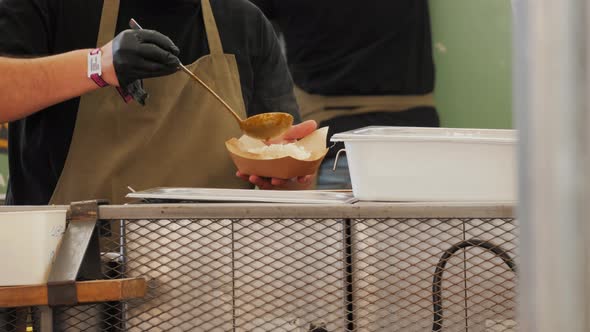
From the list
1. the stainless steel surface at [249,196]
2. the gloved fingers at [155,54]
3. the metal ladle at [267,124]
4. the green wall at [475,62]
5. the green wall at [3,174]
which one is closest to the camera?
the stainless steel surface at [249,196]

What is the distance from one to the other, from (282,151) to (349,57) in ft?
4.35

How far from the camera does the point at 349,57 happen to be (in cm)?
277

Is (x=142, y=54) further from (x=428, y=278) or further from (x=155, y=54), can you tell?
(x=428, y=278)

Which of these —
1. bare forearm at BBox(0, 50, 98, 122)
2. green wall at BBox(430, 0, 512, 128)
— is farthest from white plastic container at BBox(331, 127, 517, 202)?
green wall at BBox(430, 0, 512, 128)

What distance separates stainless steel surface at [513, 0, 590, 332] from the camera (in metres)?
0.38

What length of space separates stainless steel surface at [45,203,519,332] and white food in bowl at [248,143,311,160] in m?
0.52

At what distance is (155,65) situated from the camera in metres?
1.44

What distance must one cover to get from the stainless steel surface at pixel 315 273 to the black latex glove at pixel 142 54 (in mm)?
541

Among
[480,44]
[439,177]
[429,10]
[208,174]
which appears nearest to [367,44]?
[429,10]

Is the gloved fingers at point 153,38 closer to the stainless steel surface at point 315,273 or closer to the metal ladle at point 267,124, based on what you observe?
the metal ladle at point 267,124

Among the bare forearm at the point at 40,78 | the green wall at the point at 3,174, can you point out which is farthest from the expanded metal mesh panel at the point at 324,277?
the green wall at the point at 3,174

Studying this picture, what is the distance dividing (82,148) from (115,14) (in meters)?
0.29

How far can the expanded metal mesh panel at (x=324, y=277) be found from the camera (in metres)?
0.95

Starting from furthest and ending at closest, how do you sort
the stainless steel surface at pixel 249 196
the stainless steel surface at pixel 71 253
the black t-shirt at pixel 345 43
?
1. the black t-shirt at pixel 345 43
2. the stainless steel surface at pixel 249 196
3. the stainless steel surface at pixel 71 253
